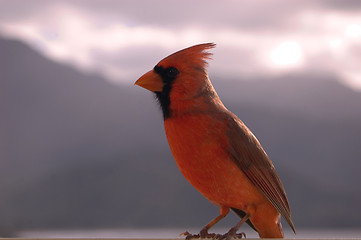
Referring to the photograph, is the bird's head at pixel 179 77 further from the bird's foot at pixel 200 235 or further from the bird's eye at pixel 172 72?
the bird's foot at pixel 200 235

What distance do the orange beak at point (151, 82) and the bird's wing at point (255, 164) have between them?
0.34 m

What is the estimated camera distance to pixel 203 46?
203 cm

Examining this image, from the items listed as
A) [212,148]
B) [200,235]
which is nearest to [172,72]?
[212,148]

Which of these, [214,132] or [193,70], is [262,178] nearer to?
[214,132]

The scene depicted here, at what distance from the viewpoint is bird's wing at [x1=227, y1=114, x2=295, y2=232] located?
1.96 metres

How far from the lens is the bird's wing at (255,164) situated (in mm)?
1955

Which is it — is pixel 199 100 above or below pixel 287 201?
above

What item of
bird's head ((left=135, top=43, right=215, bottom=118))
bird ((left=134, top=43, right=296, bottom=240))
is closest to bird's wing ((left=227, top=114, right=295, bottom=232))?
bird ((left=134, top=43, right=296, bottom=240))

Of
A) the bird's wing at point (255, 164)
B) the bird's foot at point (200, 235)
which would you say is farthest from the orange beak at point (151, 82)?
the bird's foot at point (200, 235)

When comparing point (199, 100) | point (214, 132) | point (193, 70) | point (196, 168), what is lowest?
point (196, 168)

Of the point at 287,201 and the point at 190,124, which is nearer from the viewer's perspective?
the point at 190,124

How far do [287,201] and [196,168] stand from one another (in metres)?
0.50

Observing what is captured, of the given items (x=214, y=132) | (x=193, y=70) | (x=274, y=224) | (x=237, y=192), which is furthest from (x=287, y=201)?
Result: (x=193, y=70)

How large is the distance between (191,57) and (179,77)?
0.10m
